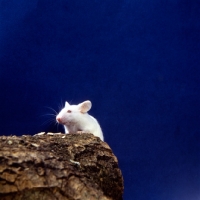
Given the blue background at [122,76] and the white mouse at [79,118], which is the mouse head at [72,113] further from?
the blue background at [122,76]

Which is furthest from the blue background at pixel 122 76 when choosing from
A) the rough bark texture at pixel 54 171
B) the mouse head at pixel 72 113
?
the rough bark texture at pixel 54 171

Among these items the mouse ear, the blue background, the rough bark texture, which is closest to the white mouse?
the mouse ear

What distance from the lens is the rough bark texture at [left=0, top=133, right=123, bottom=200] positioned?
143 cm

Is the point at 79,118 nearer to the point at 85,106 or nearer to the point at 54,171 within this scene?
the point at 85,106

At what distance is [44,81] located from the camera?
3.32m

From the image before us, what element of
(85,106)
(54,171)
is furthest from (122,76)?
(54,171)

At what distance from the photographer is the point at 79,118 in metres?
3.22

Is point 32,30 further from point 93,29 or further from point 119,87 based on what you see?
point 119,87

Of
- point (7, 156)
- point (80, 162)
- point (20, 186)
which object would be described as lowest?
point (20, 186)

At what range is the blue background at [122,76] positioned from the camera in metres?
3.28

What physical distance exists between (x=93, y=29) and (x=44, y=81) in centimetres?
71

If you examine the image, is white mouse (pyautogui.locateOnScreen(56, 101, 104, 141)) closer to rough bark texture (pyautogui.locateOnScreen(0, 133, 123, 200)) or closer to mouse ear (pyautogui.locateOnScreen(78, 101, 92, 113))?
mouse ear (pyautogui.locateOnScreen(78, 101, 92, 113))

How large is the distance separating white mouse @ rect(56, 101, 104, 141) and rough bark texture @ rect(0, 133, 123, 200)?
1.19 meters

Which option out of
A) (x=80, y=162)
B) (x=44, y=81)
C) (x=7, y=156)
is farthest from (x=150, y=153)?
(x=7, y=156)
